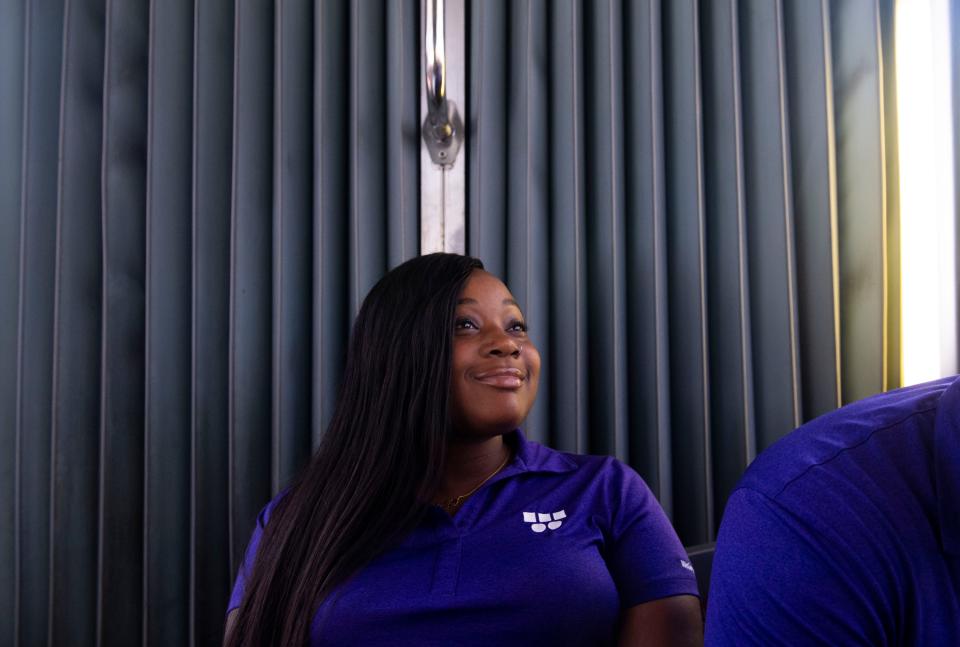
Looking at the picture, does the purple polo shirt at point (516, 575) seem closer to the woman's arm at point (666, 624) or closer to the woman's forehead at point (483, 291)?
the woman's arm at point (666, 624)

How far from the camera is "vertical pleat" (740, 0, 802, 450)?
61.4 inches

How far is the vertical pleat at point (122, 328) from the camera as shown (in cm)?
162

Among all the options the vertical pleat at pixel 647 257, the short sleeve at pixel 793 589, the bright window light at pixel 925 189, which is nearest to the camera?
the short sleeve at pixel 793 589

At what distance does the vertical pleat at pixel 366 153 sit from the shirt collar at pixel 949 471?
1185mm

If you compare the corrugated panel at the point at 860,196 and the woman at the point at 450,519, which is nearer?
the woman at the point at 450,519

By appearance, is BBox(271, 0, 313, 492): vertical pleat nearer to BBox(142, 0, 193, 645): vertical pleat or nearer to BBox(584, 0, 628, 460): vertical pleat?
BBox(142, 0, 193, 645): vertical pleat

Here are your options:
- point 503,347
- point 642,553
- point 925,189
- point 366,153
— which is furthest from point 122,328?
point 925,189

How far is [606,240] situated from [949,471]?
1.04 m

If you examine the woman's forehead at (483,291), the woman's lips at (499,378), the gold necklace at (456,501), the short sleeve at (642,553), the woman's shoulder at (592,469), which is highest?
the woman's forehead at (483,291)

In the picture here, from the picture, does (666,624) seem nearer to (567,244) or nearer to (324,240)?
(567,244)

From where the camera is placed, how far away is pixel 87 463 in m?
1.63

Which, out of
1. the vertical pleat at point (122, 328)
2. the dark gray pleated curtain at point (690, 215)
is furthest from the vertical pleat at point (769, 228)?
the vertical pleat at point (122, 328)

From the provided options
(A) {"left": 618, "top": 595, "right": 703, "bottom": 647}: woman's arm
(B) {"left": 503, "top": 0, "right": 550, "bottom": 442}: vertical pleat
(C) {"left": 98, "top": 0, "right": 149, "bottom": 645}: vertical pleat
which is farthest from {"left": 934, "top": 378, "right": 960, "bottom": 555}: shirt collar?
(C) {"left": 98, "top": 0, "right": 149, "bottom": 645}: vertical pleat

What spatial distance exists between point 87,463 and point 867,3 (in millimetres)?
1682
